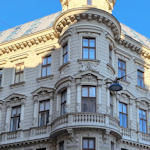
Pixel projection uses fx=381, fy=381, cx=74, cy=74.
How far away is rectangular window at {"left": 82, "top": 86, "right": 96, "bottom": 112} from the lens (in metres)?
28.6

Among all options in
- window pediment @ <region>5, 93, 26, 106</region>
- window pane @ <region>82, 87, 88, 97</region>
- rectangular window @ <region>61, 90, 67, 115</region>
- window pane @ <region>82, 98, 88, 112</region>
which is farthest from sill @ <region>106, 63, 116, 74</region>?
window pediment @ <region>5, 93, 26, 106</region>

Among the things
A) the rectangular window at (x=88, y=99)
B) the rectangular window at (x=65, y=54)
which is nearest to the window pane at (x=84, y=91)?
the rectangular window at (x=88, y=99)

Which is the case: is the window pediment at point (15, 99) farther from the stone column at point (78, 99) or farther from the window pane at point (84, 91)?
the window pane at point (84, 91)

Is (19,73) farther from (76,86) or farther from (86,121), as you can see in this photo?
(86,121)

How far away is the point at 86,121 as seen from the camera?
90.0 ft

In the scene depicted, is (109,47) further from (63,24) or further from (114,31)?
(63,24)

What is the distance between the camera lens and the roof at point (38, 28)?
3875 cm

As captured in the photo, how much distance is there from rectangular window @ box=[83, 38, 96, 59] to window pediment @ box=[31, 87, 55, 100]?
403cm

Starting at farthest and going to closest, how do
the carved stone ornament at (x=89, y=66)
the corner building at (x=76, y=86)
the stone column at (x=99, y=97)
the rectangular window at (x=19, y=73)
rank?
the rectangular window at (x=19, y=73) < the carved stone ornament at (x=89, y=66) < the stone column at (x=99, y=97) < the corner building at (x=76, y=86)

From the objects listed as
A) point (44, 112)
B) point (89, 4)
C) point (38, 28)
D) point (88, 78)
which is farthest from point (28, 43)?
point (88, 78)

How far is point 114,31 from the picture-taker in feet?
108

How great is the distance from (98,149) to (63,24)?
1124 cm

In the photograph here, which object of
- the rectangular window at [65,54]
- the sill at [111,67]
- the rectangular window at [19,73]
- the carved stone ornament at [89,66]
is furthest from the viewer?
the rectangular window at [19,73]

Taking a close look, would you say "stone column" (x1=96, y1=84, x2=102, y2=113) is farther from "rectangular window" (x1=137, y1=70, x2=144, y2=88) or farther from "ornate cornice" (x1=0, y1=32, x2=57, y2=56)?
"ornate cornice" (x1=0, y1=32, x2=57, y2=56)
